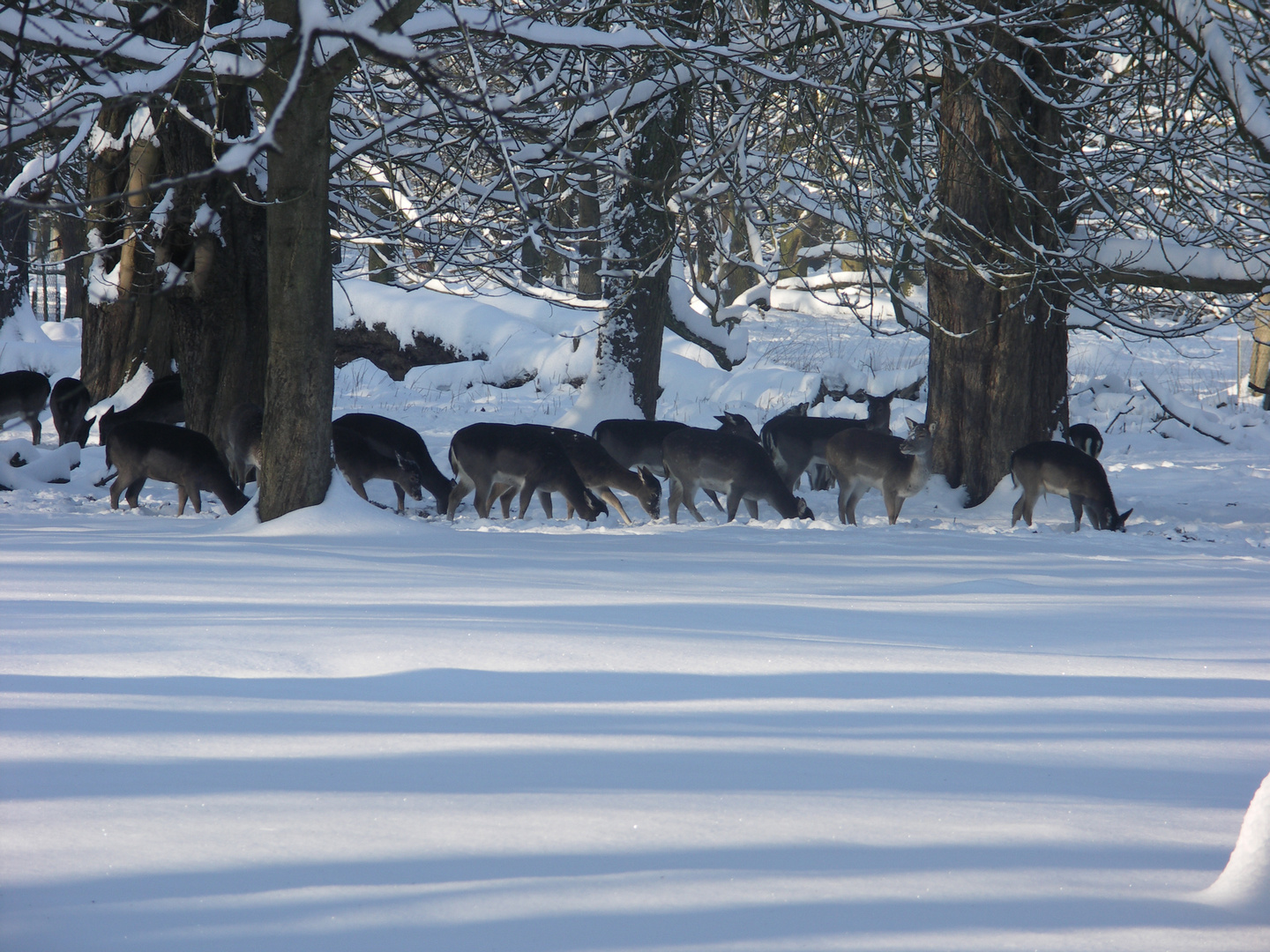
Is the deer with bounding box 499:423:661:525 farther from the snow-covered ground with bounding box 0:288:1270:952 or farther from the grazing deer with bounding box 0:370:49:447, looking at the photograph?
the grazing deer with bounding box 0:370:49:447

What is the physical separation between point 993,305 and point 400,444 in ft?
20.1

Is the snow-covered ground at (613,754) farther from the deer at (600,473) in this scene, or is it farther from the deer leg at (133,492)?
the deer at (600,473)

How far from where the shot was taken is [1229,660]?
13.7 feet

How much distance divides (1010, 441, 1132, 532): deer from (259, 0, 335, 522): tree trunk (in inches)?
243

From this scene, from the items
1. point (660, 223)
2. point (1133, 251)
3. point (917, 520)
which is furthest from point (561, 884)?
point (660, 223)

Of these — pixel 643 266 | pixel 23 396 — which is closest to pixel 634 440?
pixel 643 266

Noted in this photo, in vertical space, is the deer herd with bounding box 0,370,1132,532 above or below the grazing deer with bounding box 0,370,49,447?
below

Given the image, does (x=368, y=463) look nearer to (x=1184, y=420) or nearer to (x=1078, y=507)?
(x=1078, y=507)

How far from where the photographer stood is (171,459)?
931cm

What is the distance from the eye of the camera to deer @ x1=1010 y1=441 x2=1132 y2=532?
9680 mm

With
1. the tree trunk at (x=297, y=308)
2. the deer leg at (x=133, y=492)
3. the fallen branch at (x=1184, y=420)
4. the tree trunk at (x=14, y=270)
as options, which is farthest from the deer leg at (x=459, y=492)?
the fallen branch at (x=1184, y=420)

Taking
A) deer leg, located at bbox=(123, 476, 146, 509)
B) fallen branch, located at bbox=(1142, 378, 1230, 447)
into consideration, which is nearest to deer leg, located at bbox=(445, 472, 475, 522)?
deer leg, located at bbox=(123, 476, 146, 509)

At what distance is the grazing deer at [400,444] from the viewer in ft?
35.3

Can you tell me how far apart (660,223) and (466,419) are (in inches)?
224
